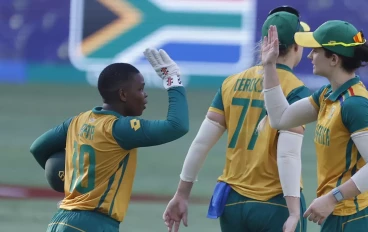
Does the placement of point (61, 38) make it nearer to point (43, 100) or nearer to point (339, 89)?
point (43, 100)

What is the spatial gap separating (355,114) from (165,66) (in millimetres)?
930

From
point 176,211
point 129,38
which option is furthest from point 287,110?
point 129,38

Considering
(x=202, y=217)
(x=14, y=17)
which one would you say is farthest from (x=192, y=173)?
(x=14, y=17)

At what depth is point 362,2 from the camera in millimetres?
16438

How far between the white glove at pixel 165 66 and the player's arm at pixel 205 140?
0.46 meters

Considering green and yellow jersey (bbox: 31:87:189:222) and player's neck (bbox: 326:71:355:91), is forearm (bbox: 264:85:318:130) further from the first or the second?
green and yellow jersey (bbox: 31:87:189:222)

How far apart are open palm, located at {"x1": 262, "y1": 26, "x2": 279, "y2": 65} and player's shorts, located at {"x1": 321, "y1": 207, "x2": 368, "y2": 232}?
2.61ft

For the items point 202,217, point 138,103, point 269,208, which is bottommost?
point 202,217

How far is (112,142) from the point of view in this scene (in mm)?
3965

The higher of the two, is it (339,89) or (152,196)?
(339,89)

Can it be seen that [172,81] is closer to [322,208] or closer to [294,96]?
[294,96]

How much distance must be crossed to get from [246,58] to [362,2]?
2.56m

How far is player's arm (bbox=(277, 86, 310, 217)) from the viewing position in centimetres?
412

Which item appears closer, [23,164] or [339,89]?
[339,89]
